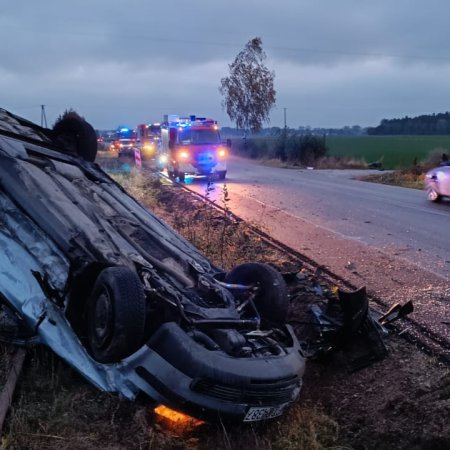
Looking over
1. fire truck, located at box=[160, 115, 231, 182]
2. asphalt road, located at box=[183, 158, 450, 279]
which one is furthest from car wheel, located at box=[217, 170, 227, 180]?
asphalt road, located at box=[183, 158, 450, 279]

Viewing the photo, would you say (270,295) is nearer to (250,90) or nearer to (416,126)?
(250,90)

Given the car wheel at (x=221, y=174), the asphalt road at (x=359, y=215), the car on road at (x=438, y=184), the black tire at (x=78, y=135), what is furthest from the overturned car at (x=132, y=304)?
the car wheel at (x=221, y=174)

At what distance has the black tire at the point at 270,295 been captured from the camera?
4879 millimetres

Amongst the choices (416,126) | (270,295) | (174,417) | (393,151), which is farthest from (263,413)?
(416,126)

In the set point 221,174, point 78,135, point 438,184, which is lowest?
point 221,174

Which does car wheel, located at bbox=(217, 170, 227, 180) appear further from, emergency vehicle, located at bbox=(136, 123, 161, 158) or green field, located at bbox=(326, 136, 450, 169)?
emergency vehicle, located at bbox=(136, 123, 161, 158)

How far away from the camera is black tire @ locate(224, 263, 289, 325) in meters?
4.88

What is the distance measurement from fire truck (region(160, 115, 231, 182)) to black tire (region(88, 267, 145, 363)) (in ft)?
63.6

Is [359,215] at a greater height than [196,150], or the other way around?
[196,150]

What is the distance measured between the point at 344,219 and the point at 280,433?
8916 mm

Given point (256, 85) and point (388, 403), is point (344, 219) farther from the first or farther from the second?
point (256, 85)

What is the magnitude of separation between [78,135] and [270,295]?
3.63 m

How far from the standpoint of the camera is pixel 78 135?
7242 mm

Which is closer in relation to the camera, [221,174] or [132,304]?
[132,304]
